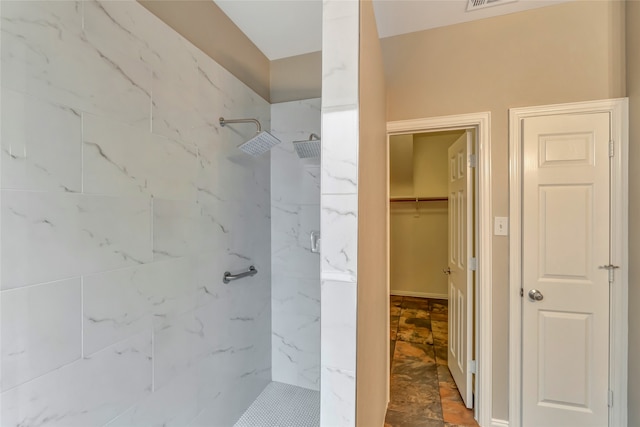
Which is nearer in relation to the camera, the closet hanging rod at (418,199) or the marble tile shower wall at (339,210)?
the marble tile shower wall at (339,210)

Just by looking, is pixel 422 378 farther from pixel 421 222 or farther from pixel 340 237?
pixel 421 222

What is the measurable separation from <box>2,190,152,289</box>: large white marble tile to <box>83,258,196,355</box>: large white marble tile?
0.21 feet

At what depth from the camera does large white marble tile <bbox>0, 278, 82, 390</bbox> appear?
814 millimetres

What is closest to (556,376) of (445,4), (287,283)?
(287,283)

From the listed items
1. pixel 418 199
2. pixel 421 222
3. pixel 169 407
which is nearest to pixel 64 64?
pixel 169 407

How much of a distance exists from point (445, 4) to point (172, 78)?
1.69 metres

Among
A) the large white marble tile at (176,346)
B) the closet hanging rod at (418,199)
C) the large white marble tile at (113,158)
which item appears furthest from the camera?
the closet hanging rod at (418,199)

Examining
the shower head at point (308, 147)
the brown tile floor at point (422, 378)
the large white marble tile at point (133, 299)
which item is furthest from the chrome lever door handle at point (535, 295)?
the large white marble tile at point (133, 299)

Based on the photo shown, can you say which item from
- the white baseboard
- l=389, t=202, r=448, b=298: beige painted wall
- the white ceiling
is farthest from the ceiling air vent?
the white baseboard

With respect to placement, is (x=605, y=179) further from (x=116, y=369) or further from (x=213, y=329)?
(x=116, y=369)

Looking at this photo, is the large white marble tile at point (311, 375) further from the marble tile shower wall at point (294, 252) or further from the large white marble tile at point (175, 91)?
the large white marble tile at point (175, 91)

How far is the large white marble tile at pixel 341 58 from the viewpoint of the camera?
840mm

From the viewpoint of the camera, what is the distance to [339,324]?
0.84 metres

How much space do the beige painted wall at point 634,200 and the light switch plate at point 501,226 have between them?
595mm
